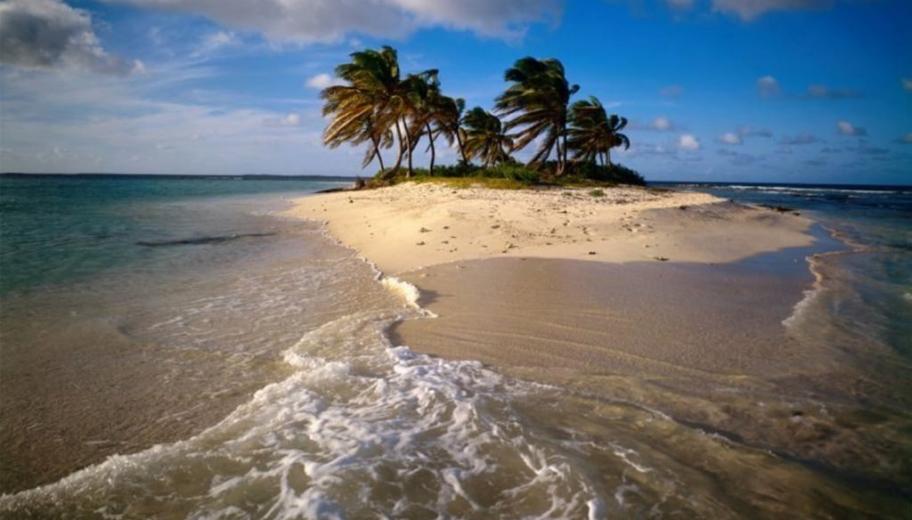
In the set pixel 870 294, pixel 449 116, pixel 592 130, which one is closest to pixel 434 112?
pixel 449 116

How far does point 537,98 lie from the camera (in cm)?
3116

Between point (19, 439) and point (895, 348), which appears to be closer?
point (19, 439)

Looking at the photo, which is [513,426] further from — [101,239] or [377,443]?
[101,239]

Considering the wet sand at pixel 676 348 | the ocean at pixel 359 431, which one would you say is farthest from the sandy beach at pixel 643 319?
the ocean at pixel 359 431

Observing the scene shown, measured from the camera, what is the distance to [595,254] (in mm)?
9422

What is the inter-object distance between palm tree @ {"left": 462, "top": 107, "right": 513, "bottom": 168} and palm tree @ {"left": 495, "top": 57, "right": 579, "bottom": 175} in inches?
238

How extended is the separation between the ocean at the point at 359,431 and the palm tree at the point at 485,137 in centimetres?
3602

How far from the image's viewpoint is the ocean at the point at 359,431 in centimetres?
250

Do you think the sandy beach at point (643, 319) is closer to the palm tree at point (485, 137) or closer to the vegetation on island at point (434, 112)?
the vegetation on island at point (434, 112)

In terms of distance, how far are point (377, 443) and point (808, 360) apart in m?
4.11

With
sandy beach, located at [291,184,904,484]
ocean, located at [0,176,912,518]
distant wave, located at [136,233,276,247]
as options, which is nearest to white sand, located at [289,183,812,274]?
sandy beach, located at [291,184,904,484]

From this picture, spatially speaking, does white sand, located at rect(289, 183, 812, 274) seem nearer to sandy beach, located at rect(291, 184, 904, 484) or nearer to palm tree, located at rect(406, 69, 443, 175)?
sandy beach, located at rect(291, 184, 904, 484)

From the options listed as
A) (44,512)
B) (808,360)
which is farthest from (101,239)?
(808,360)

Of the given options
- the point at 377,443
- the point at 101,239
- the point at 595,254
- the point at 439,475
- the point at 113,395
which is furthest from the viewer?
the point at 101,239
